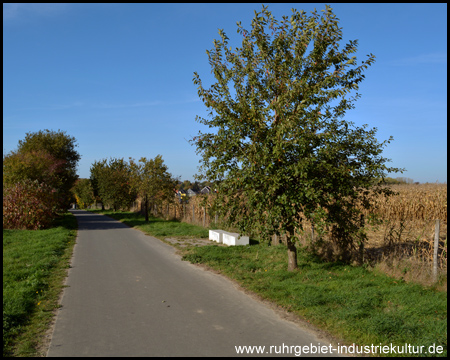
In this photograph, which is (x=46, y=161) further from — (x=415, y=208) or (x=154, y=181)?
(x=415, y=208)

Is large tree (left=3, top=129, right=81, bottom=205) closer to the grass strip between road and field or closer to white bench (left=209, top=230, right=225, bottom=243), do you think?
white bench (left=209, top=230, right=225, bottom=243)

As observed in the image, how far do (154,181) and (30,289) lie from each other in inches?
739

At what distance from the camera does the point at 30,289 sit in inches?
307

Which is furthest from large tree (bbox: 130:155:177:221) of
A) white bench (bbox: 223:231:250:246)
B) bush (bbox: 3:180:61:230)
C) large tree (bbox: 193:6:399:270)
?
large tree (bbox: 193:6:399:270)

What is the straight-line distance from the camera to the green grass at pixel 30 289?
533cm

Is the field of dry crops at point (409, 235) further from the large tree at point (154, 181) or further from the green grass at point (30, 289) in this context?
the large tree at point (154, 181)

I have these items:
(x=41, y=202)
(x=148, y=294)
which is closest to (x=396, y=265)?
(x=148, y=294)

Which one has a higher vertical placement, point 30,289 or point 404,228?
point 404,228

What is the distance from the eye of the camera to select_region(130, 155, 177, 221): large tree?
2639 centimetres

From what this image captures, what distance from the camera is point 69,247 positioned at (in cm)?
1487

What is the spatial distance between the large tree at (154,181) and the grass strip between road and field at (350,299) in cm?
1595

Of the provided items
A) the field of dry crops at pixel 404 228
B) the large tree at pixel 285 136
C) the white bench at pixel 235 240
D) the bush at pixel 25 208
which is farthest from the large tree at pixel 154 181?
the large tree at pixel 285 136

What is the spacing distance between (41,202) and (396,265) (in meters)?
20.2

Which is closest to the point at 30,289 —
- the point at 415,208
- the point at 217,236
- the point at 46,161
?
the point at 217,236
